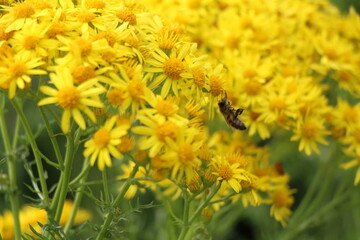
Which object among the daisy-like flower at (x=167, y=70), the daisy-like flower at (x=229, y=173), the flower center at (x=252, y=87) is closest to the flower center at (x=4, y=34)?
the daisy-like flower at (x=167, y=70)

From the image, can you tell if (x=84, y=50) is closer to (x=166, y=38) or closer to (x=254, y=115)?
(x=166, y=38)

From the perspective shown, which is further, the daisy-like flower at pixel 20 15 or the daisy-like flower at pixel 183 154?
the daisy-like flower at pixel 20 15

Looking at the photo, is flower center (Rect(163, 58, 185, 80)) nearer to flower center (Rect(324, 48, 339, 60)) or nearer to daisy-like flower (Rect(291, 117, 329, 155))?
daisy-like flower (Rect(291, 117, 329, 155))

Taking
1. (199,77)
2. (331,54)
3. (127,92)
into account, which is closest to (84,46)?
(127,92)

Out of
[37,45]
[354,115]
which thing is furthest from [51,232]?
[354,115]

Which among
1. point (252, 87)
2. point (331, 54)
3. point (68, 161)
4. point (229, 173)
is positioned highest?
point (68, 161)

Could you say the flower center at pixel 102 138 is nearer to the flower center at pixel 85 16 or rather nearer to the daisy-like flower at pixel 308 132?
the flower center at pixel 85 16
